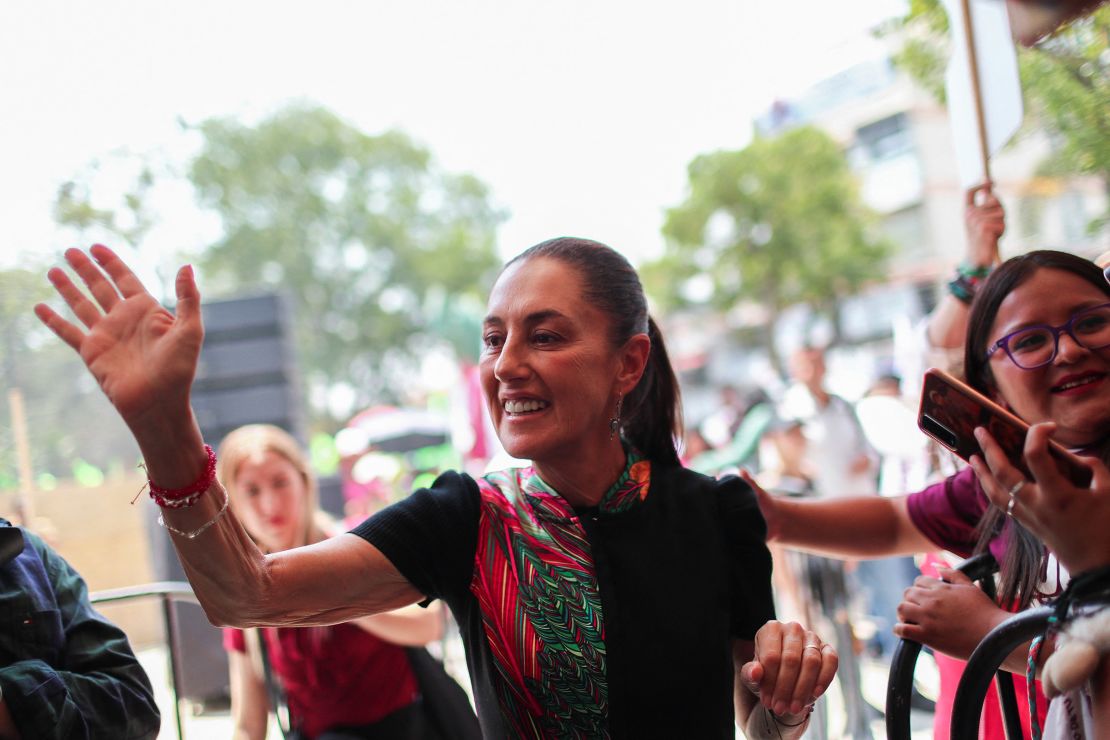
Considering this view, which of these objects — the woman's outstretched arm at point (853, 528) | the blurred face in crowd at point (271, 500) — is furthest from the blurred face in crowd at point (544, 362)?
the blurred face in crowd at point (271, 500)

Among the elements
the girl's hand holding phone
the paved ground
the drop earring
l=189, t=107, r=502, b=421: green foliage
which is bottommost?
the paved ground

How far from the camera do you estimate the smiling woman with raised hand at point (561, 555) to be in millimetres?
1253

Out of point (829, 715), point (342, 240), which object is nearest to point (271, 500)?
point (829, 715)

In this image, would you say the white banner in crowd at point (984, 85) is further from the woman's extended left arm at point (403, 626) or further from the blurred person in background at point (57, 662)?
the blurred person in background at point (57, 662)

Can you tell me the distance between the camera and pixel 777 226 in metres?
22.3

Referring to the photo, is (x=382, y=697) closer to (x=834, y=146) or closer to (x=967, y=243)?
(x=967, y=243)

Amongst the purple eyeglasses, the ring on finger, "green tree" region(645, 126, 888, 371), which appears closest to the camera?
the ring on finger

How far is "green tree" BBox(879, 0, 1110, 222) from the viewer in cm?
281

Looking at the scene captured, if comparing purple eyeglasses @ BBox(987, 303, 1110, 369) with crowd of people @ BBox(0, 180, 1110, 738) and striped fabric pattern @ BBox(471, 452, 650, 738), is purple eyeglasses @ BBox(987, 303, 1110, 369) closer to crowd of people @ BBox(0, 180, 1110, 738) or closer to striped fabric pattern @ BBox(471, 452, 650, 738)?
crowd of people @ BBox(0, 180, 1110, 738)

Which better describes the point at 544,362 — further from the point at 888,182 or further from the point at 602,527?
the point at 888,182

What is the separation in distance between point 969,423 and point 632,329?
587 millimetres

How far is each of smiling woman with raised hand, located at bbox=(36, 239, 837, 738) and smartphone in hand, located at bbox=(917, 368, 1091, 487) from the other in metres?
0.37

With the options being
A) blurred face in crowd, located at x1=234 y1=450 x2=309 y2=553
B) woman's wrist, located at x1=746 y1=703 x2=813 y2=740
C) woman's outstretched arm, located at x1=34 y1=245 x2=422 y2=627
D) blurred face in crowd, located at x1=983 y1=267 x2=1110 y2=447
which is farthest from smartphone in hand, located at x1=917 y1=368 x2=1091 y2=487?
blurred face in crowd, located at x1=234 y1=450 x2=309 y2=553

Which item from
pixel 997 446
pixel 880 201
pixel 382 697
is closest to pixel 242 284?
pixel 880 201
